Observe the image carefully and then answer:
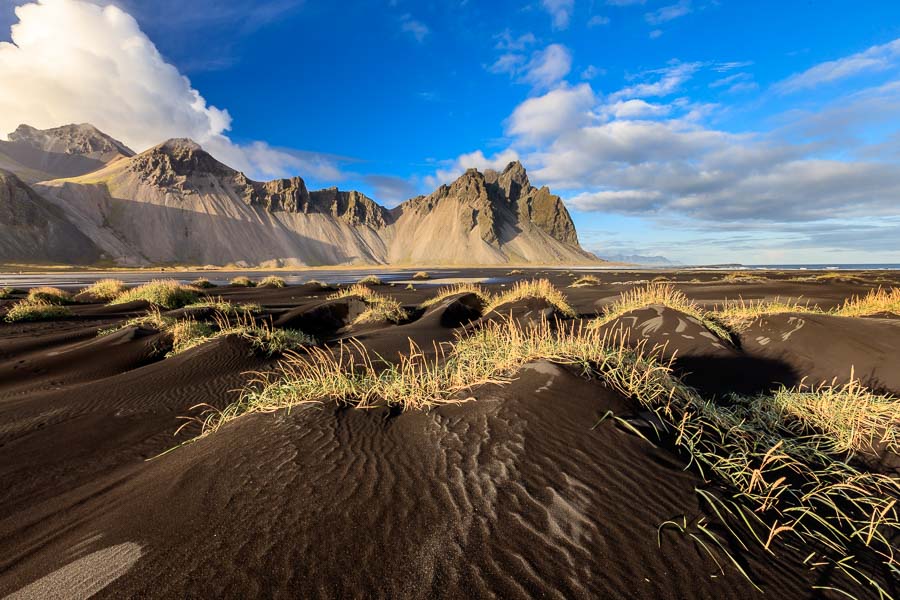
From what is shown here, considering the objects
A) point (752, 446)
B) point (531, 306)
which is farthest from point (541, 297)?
point (752, 446)

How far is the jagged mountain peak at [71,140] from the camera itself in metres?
134

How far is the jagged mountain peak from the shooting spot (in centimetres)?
13425

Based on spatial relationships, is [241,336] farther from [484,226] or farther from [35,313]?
[484,226]

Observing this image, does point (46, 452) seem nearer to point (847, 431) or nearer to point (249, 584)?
point (249, 584)

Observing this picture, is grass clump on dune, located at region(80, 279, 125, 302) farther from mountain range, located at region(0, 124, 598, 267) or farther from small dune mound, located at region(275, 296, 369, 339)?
mountain range, located at region(0, 124, 598, 267)

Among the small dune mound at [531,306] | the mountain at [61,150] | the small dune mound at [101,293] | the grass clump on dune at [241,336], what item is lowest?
the small dune mound at [101,293]

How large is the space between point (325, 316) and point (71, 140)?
188162 millimetres

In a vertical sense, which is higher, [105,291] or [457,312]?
[457,312]

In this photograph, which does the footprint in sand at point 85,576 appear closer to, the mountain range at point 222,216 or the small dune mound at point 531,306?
the small dune mound at point 531,306

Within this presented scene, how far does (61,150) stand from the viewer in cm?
13425

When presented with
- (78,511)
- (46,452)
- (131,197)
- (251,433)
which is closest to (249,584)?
(251,433)

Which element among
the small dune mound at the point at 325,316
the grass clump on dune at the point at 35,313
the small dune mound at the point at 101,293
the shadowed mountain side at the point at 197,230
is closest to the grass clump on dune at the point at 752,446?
the small dune mound at the point at 325,316

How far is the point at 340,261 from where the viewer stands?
367 feet

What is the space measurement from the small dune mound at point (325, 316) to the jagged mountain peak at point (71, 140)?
172m
